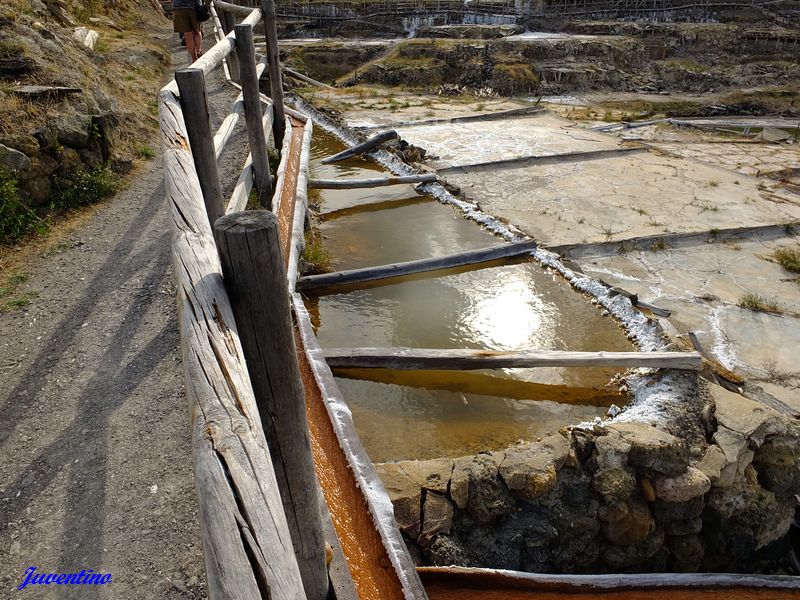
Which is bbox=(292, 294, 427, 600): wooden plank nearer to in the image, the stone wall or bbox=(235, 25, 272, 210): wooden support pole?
the stone wall

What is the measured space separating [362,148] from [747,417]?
8.48 metres

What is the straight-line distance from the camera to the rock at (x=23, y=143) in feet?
16.2

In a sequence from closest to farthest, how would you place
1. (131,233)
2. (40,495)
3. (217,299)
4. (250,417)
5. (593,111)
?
1. (250,417)
2. (217,299)
3. (40,495)
4. (131,233)
5. (593,111)

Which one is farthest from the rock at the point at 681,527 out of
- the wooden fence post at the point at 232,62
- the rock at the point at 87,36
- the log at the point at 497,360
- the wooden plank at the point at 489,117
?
the wooden fence post at the point at 232,62

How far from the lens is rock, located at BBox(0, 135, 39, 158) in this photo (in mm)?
4925

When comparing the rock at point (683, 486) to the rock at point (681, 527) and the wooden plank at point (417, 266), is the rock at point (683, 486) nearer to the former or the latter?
the rock at point (681, 527)

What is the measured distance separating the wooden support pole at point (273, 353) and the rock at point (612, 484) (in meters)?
2.48

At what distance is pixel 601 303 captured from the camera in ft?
19.4

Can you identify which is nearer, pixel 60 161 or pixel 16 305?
pixel 16 305

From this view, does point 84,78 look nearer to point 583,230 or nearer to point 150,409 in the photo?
point 150,409

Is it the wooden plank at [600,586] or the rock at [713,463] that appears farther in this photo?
the rock at [713,463]

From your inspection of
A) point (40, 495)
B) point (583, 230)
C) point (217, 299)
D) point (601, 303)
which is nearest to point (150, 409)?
point (40, 495)

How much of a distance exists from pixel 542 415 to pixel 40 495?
357cm

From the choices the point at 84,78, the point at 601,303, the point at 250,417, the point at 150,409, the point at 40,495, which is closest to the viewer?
the point at 250,417
